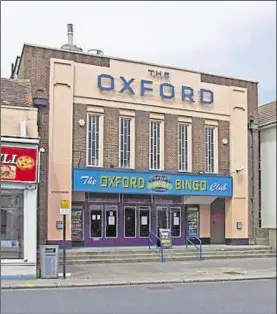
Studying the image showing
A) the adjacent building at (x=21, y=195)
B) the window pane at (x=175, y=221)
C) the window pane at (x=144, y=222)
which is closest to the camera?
the adjacent building at (x=21, y=195)

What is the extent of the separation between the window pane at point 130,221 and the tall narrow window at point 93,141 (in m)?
2.66

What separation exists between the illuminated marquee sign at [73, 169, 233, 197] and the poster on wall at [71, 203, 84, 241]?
44.8 inches

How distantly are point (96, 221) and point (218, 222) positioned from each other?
6.06 meters

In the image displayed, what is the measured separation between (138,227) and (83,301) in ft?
43.1

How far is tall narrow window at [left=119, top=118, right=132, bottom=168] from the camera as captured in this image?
23266 millimetres

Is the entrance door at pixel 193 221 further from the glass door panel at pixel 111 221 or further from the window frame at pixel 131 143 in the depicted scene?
the window frame at pixel 131 143

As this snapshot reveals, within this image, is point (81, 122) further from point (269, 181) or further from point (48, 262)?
point (269, 181)

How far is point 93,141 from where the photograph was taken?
22828mm

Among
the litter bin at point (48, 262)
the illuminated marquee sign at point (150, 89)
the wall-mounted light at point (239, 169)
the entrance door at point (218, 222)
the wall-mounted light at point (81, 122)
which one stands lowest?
the litter bin at point (48, 262)

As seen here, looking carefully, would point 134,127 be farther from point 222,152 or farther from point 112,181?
point 222,152

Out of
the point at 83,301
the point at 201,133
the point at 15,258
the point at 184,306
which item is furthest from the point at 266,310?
the point at 201,133

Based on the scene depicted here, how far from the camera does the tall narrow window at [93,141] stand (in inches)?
895

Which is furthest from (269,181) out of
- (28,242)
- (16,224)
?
(28,242)

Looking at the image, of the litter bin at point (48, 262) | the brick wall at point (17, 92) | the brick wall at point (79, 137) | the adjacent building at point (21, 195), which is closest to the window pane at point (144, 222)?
the brick wall at point (79, 137)
